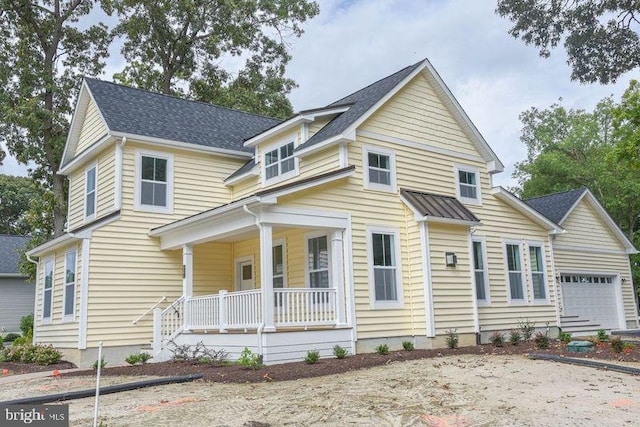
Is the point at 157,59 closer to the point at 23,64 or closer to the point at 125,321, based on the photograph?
the point at 23,64

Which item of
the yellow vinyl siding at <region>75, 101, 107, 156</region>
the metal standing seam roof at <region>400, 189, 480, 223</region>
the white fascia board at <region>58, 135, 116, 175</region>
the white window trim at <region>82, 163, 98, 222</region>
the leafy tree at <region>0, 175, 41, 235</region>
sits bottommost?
the metal standing seam roof at <region>400, 189, 480, 223</region>

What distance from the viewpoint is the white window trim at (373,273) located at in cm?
1388

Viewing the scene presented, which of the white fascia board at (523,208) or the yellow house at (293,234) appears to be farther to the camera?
the white fascia board at (523,208)

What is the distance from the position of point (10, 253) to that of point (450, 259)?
2608 centimetres

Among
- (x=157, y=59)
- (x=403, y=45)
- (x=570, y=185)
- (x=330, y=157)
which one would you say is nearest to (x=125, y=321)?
(x=330, y=157)

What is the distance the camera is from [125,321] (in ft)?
48.9

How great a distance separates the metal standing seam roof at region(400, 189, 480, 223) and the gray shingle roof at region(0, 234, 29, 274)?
70.1 ft

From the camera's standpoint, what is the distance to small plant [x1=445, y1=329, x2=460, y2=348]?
1393cm

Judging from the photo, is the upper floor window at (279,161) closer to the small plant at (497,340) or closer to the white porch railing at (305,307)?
the white porch railing at (305,307)

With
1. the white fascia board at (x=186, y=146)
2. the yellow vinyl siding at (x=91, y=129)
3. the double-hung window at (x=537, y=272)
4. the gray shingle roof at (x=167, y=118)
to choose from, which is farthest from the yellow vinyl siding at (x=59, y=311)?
the double-hung window at (x=537, y=272)

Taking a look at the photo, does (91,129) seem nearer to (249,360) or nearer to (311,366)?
(249,360)

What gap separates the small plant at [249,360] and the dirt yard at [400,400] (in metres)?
1.30

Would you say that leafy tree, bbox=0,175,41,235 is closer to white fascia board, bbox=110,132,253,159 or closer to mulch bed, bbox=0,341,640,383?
white fascia board, bbox=110,132,253,159

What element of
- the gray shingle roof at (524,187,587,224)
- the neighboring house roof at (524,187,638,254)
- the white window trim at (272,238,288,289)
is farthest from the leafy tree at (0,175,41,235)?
the neighboring house roof at (524,187,638,254)
